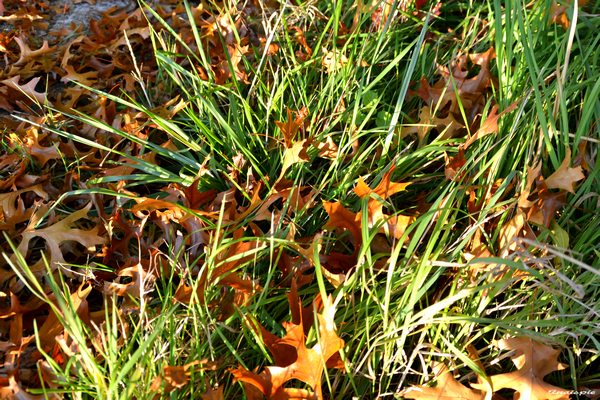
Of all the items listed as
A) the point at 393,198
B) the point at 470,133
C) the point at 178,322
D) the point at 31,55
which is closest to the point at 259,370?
the point at 178,322

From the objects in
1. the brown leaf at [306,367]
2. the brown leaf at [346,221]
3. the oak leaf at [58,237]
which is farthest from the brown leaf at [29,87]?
the brown leaf at [306,367]

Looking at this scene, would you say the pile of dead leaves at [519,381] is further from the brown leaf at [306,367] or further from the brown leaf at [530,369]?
the brown leaf at [306,367]

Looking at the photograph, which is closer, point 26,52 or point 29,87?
point 29,87

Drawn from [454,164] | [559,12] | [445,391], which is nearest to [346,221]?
[454,164]

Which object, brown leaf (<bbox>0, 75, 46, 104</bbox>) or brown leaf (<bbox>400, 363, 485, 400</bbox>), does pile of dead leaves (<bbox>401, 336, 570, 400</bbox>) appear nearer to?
brown leaf (<bbox>400, 363, 485, 400</bbox>)

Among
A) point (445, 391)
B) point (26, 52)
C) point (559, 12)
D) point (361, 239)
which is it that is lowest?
point (445, 391)

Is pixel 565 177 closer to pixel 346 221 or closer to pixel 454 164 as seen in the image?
pixel 454 164
